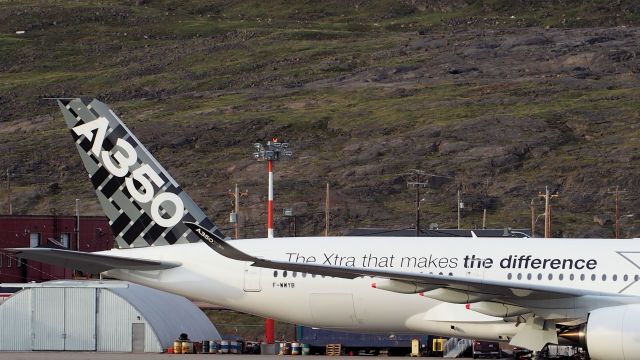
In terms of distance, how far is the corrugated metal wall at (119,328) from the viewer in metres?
59.4

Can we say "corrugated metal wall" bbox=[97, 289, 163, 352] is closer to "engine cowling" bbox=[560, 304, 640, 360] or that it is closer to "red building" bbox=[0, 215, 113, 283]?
"engine cowling" bbox=[560, 304, 640, 360]

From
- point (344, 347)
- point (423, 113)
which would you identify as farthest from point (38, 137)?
point (344, 347)

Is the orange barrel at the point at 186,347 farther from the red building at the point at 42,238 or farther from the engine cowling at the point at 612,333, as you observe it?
the red building at the point at 42,238

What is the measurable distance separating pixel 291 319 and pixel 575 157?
115 metres

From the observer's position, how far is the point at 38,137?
18812 cm

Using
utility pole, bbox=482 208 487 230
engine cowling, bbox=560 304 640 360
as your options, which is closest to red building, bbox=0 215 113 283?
utility pole, bbox=482 208 487 230

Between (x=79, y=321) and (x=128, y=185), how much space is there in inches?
566

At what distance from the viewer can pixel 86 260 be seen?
43500 mm

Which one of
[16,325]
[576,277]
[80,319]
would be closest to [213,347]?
[80,319]

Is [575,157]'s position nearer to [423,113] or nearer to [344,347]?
[423,113]

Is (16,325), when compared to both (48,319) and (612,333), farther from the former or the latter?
(612,333)

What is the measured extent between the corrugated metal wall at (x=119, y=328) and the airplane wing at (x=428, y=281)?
19.7 m

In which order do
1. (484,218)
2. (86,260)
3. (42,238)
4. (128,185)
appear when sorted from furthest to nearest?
(484,218) < (42,238) < (128,185) < (86,260)

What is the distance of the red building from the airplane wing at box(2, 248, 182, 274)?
5471cm
